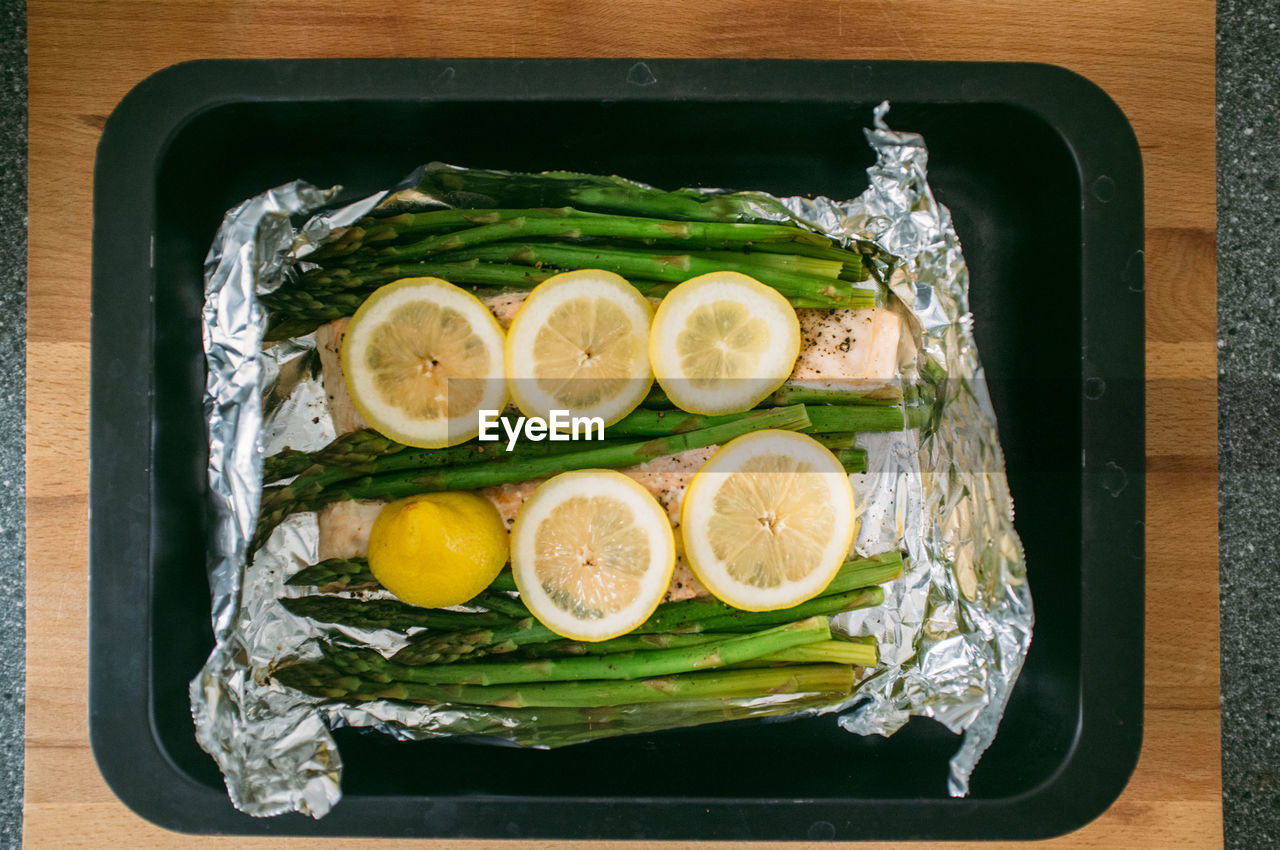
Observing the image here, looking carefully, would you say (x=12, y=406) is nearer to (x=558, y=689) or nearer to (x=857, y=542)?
(x=558, y=689)

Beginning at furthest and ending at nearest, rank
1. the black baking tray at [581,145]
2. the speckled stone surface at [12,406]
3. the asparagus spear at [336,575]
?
the speckled stone surface at [12,406]
the asparagus spear at [336,575]
the black baking tray at [581,145]

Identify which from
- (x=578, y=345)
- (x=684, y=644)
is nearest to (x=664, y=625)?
(x=684, y=644)

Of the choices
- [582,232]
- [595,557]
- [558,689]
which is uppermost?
[582,232]

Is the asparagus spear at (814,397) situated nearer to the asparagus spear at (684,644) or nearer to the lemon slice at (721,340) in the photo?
the lemon slice at (721,340)

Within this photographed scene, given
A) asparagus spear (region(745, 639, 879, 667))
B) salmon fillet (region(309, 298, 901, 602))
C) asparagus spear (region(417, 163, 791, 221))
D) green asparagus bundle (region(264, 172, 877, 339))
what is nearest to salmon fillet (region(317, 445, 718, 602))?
salmon fillet (region(309, 298, 901, 602))

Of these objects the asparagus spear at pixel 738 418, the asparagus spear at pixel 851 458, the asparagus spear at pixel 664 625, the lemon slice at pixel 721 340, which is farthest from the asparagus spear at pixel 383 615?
the asparagus spear at pixel 851 458

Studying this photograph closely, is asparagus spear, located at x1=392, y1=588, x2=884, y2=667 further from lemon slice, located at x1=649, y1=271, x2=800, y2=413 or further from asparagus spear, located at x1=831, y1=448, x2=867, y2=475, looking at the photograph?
lemon slice, located at x1=649, y1=271, x2=800, y2=413

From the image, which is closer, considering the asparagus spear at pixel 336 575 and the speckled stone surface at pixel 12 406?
the asparagus spear at pixel 336 575
